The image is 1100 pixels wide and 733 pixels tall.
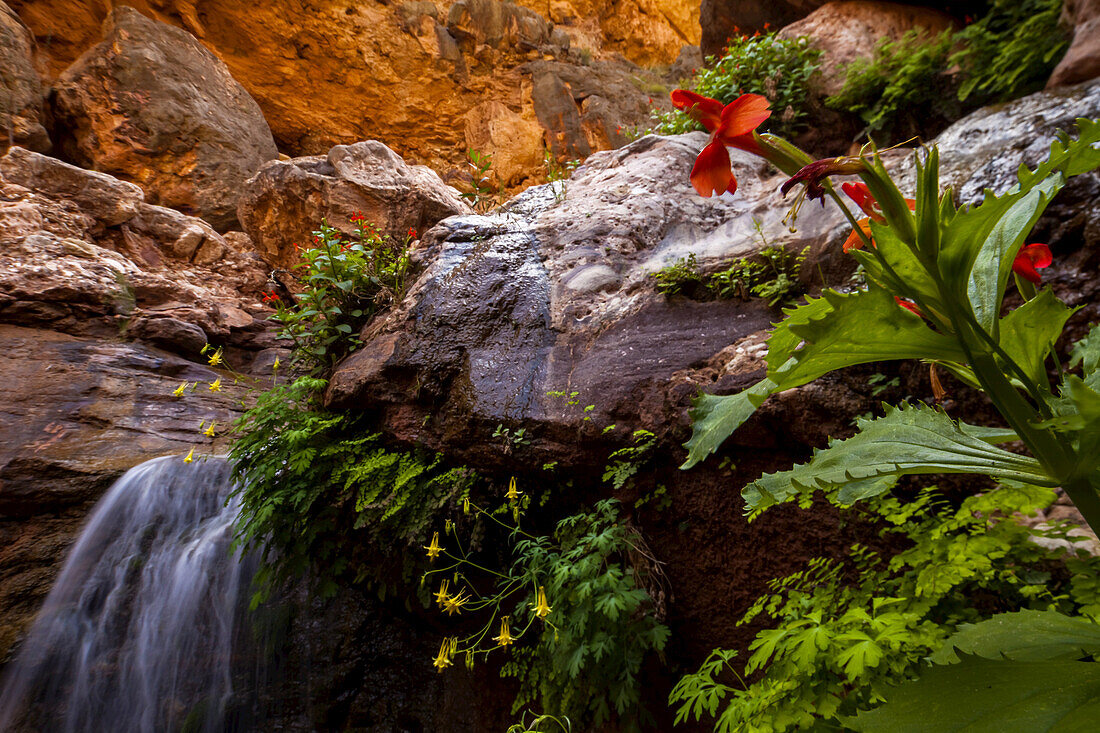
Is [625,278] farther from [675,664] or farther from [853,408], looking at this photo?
[675,664]

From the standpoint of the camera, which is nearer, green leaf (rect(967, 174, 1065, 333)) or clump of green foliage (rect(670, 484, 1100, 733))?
green leaf (rect(967, 174, 1065, 333))

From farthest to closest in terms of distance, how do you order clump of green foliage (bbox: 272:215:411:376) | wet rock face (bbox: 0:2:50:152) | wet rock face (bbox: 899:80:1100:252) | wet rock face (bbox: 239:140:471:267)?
wet rock face (bbox: 0:2:50:152), wet rock face (bbox: 239:140:471:267), clump of green foliage (bbox: 272:215:411:376), wet rock face (bbox: 899:80:1100:252)

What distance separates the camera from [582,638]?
76.5 inches

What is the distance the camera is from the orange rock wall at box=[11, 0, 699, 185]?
11.0 metres

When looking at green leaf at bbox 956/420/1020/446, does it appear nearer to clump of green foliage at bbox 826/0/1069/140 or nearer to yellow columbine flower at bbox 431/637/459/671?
yellow columbine flower at bbox 431/637/459/671

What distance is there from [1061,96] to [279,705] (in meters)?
5.59

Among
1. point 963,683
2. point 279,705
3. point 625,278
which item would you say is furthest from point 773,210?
point 279,705

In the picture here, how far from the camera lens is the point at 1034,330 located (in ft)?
2.45

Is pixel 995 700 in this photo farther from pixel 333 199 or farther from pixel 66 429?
pixel 333 199

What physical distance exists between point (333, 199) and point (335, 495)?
176 inches

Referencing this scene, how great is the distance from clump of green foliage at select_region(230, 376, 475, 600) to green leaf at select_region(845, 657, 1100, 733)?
2.21 m

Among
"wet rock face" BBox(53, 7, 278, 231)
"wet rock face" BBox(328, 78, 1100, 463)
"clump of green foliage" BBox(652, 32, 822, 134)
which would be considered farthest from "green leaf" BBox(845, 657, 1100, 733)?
"wet rock face" BBox(53, 7, 278, 231)

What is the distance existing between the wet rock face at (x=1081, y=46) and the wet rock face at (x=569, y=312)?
1034 mm

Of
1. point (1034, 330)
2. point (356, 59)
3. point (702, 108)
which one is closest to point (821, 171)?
point (702, 108)
